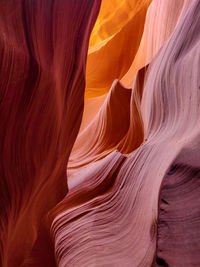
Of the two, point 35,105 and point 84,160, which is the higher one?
point 35,105

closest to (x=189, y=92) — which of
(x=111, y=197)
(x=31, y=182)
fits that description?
(x=111, y=197)

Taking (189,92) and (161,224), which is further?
(189,92)

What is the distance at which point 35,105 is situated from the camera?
641 millimetres

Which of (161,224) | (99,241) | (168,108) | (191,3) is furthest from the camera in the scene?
(191,3)

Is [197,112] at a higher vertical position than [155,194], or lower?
higher

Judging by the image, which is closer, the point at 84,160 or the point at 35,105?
the point at 35,105

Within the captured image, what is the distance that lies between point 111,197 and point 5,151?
272 mm

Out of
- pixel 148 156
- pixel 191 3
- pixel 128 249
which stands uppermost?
pixel 191 3

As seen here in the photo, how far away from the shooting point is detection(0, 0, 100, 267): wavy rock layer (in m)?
0.58

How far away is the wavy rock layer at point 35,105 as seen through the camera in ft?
1.91

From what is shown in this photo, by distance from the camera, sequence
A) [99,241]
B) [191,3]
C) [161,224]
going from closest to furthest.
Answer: [161,224], [99,241], [191,3]

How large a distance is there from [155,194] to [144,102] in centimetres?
37

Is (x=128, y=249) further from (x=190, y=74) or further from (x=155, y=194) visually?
(x=190, y=74)

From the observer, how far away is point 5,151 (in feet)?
1.94
